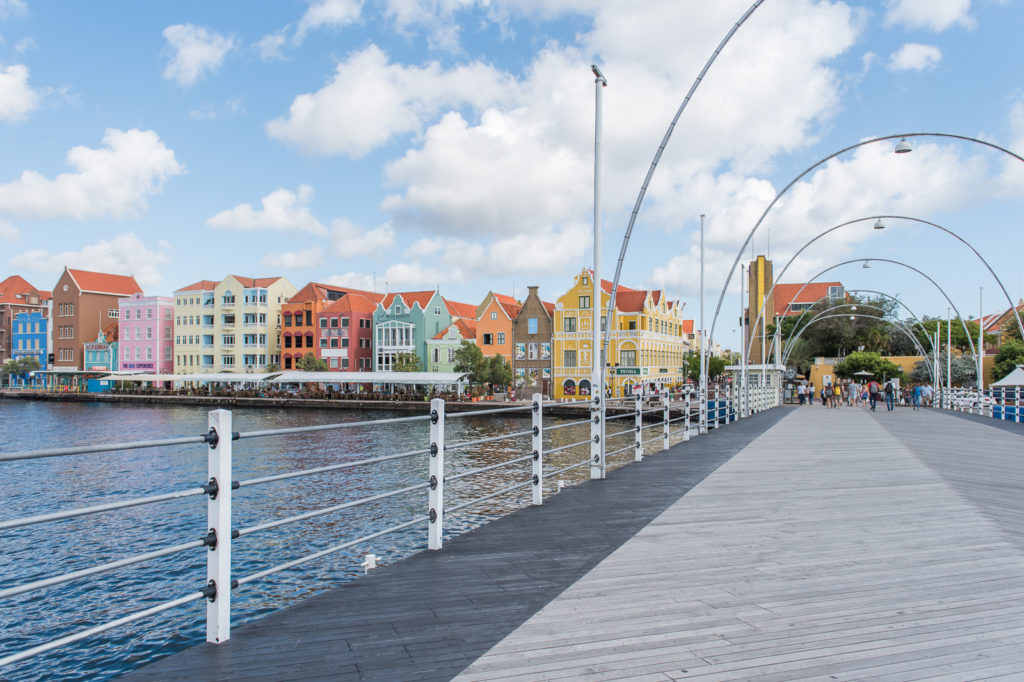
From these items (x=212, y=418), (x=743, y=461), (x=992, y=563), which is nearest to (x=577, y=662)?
(x=212, y=418)

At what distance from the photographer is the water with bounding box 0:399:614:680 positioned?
864cm

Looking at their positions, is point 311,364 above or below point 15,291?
below

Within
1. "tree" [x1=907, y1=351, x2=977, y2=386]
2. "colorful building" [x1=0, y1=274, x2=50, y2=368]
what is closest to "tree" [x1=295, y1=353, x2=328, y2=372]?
"colorful building" [x1=0, y1=274, x2=50, y2=368]

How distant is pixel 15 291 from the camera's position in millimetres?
97375

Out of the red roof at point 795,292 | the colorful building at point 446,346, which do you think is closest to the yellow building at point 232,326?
the colorful building at point 446,346

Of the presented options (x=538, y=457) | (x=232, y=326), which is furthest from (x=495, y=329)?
(x=538, y=457)

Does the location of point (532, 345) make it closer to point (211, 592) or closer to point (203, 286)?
point (203, 286)

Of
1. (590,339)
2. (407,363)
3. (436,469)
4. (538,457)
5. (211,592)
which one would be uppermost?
(590,339)

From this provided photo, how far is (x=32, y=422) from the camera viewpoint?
156ft

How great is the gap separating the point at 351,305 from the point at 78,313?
37.8 meters

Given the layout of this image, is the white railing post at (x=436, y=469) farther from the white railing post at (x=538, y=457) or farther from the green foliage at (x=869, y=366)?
the green foliage at (x=869, y=366)

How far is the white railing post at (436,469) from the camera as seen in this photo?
547 cm

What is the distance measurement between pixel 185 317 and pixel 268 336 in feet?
35.6

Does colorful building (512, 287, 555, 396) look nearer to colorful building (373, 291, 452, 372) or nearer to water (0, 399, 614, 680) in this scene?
colorful building (373, 291, 452, 372)
